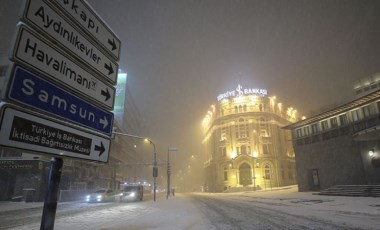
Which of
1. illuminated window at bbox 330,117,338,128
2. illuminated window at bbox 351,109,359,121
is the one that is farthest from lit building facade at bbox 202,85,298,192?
illuminated window at bbox 351,109,359,121

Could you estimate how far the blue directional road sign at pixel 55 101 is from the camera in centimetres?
263

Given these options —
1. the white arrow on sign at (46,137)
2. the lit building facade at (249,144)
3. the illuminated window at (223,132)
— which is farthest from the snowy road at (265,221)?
the illuminated window at (223,132)

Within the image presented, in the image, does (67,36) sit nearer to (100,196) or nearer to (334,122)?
(100,196)

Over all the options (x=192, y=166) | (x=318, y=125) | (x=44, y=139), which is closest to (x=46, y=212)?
(x=44, y=139)

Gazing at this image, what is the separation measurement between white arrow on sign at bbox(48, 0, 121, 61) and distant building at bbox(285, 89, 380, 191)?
2878cm

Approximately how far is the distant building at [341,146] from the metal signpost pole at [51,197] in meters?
29.8

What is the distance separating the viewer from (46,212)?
9.48 feet

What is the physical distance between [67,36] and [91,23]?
65cm

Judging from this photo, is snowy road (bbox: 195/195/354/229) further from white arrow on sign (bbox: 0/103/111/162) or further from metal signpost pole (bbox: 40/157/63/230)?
metal signpost pole (bbox: 40/157/63/230)

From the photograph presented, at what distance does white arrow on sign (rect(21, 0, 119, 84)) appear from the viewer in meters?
2.98

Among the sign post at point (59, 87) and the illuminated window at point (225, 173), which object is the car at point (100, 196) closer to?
the sign post at point (59, 87)

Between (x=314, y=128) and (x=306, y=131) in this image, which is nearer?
(x=314, y=128)

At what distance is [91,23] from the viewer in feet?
13.1

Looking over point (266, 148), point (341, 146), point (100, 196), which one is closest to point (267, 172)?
point (266, 148)
